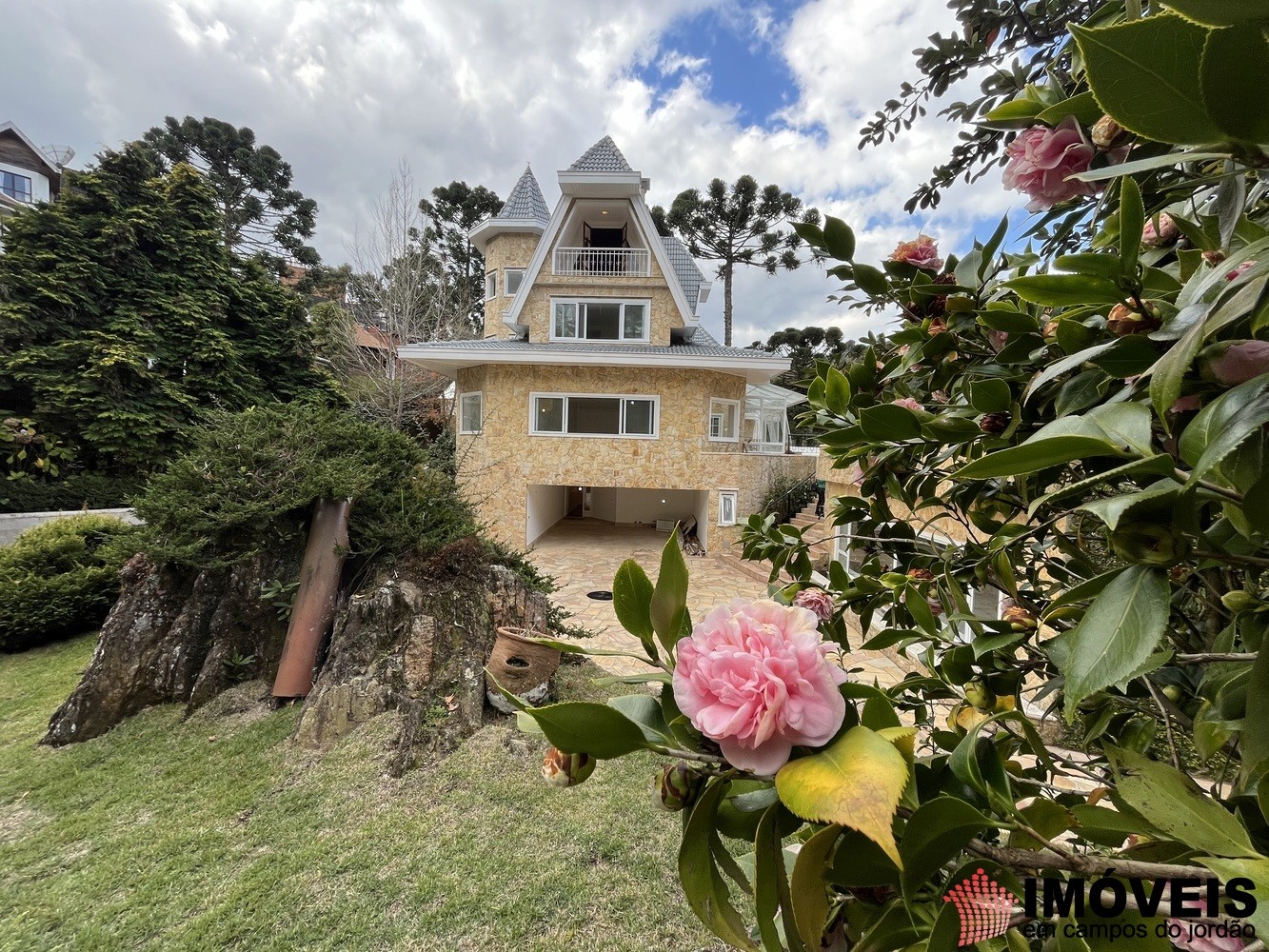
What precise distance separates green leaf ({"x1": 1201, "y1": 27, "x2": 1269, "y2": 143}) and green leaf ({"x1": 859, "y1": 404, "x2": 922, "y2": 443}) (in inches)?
13.4

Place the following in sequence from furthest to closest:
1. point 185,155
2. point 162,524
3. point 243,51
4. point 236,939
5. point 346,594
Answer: point 185,155 → point 243,51 → point 346,594 → point 162,524 → point 236,939

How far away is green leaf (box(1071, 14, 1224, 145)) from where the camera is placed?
320 millimetres

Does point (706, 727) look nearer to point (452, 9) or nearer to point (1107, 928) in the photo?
point (1107, 928)

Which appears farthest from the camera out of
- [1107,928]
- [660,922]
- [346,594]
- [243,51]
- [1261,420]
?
[243,51]

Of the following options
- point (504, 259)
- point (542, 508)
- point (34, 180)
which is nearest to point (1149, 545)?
point (542, 508)

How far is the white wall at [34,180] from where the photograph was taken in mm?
16078

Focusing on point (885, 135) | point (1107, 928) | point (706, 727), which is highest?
point (885, 135)

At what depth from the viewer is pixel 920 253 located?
96cm

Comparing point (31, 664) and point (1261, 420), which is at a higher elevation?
point (1261, 420)

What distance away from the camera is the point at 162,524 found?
151 inches

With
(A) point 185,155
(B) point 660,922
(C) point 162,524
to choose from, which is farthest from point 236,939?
(A) point 185,155

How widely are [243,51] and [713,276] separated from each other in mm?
16770

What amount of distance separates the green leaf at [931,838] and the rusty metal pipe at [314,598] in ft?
14.5

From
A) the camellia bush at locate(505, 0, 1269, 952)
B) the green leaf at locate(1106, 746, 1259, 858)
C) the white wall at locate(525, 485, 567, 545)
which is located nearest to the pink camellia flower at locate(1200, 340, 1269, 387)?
the camellia bush at locate(505, 0, 1269, 952)
